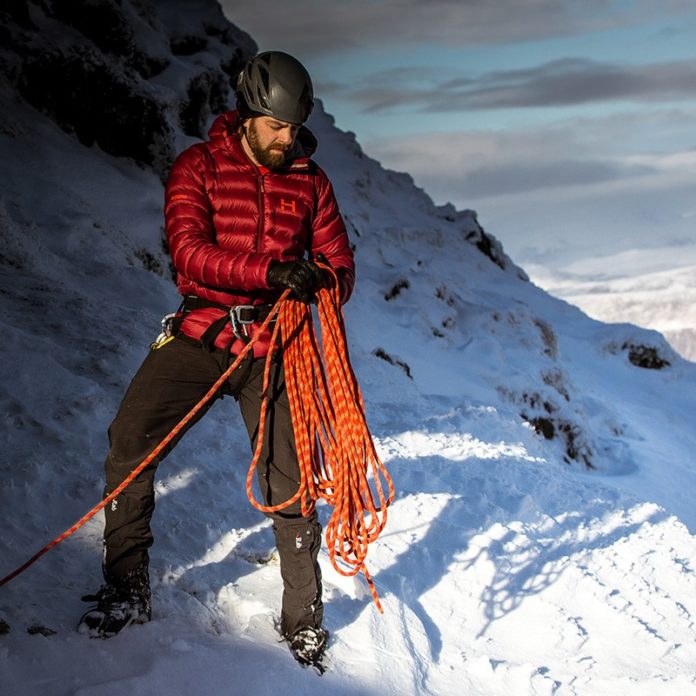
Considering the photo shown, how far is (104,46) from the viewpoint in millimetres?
19844

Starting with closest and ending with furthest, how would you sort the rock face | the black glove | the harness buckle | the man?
the black glove < the man < the harness buckle < the rock face

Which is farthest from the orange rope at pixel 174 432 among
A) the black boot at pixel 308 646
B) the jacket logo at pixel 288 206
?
the black boot at pixel 308 646

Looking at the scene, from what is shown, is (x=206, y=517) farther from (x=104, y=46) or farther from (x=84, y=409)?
(x=104, y=46)

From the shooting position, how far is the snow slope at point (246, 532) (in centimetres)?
374

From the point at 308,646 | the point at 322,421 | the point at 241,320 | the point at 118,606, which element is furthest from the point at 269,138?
the point at 308,646

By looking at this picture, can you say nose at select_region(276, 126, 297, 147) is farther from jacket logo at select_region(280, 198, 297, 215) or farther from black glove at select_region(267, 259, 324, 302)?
black glove at select_region(267, 259, 324, 302)

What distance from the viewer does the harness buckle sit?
3.72 meters

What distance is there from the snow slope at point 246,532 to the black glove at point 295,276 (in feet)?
5.66

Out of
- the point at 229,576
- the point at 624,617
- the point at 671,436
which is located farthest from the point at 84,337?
the point at 671,436

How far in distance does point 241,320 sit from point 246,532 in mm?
2040

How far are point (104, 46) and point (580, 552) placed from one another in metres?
18.2

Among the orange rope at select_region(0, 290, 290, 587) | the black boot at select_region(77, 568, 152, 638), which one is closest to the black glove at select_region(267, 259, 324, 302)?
the orange rope at select_region(0, 290, 290, 587)

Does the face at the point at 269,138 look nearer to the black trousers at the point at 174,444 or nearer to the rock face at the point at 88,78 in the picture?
the black trousers at the point at 174,444

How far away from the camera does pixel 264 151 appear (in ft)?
12.2
